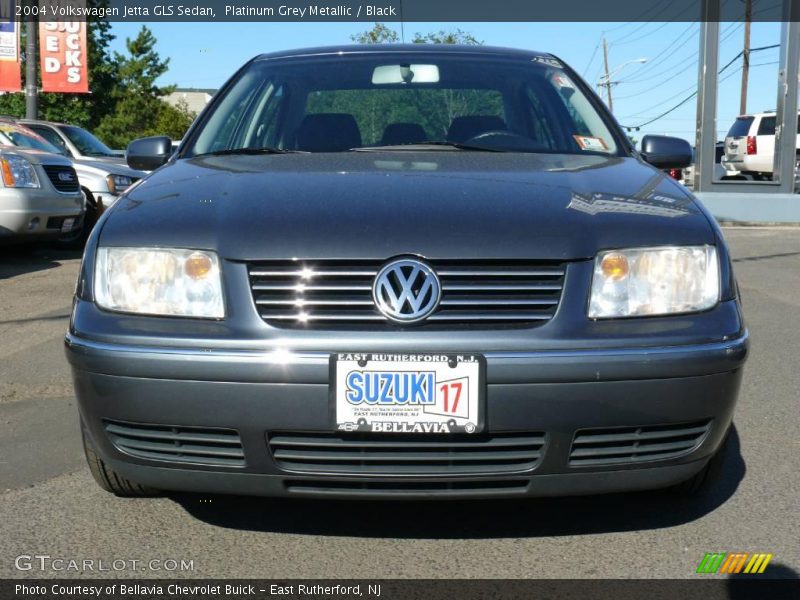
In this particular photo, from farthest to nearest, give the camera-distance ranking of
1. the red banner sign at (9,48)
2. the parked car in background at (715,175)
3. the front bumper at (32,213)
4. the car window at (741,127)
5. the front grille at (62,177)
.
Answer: the car window at (741,127), the parked car in background at (715,175), the red banner sign at (9,48), the front grille at (62,177), the front bumper at (32,213)

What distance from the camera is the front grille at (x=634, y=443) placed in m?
2.67

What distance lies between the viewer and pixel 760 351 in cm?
591

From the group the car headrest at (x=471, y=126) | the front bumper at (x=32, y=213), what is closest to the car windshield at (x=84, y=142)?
the front bumper at (x=32, y=213)

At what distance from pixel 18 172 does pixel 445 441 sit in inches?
336

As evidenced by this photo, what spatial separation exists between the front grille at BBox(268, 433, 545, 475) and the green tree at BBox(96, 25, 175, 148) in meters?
51.7

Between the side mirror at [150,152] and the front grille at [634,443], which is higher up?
the side mirror at [150,152]

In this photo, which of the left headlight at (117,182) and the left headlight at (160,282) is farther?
the left headlight at (117,182)

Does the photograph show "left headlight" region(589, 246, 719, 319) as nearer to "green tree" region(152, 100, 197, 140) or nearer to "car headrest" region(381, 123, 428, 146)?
"car headrest" region(381, 123, 428, 146)

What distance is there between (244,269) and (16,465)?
5.01 ft

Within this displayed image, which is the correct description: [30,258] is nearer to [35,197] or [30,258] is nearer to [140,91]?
[35,197]

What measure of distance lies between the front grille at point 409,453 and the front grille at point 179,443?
0.38 feet

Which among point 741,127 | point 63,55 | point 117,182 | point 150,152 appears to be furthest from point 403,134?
point 741,127

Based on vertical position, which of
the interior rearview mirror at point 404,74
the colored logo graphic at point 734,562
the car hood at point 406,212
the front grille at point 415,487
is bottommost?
the colored logo graphic at point 734,562

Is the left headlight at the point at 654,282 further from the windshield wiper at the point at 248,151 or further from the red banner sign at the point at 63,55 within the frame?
the red banner sign at the point at 63,55
